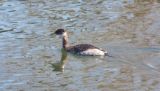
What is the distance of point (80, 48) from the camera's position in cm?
1702

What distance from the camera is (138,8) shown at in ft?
71.2

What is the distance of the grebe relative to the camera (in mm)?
16656

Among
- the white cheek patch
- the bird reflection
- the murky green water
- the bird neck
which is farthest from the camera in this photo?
the bird neck

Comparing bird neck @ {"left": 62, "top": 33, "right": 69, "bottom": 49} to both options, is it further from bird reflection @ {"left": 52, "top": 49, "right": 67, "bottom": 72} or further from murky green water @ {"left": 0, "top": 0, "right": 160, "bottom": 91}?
bird reflection @ {"left": 52, "top": 49, "right": 67, "bottom": 72}

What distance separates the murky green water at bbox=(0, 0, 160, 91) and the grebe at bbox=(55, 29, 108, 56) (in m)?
0.16

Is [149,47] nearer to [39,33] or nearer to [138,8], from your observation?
[39,33]

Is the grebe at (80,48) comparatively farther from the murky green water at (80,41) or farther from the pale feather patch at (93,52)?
the murky green water at (80,41)

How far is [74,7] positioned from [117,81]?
753cm

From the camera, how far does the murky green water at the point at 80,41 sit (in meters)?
14.6

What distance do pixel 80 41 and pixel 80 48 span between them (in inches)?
46.7

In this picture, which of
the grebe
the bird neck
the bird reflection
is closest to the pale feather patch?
the grebe

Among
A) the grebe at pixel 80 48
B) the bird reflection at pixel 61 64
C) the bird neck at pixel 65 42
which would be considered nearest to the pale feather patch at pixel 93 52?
the grebe at pixel 80 48

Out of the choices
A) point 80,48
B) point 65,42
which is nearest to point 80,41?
point 65,42

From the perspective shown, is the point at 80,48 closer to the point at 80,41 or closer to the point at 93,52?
the point at 93,52
